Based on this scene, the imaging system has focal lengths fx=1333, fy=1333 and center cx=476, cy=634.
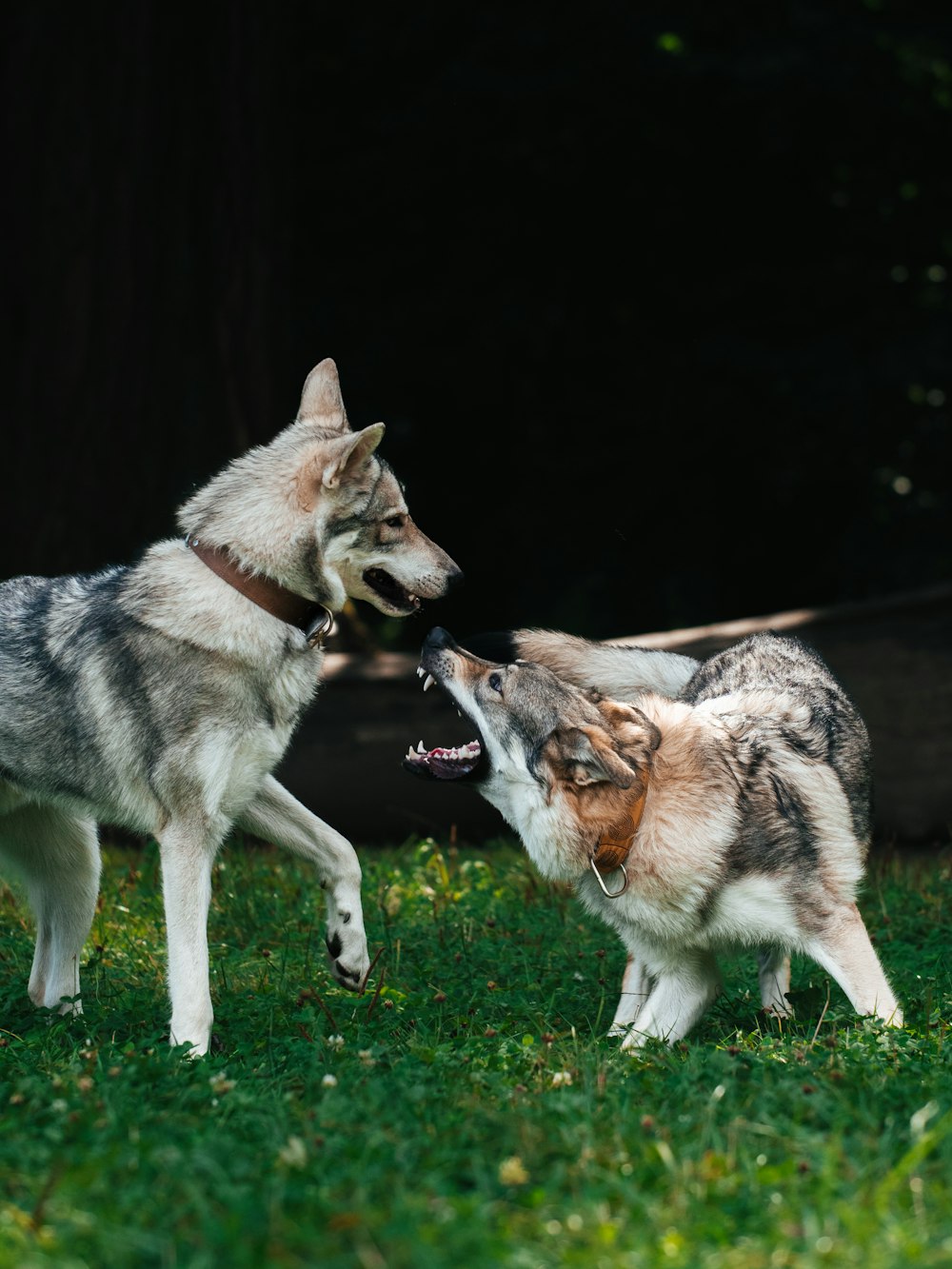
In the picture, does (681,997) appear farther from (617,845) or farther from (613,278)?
(613,278)

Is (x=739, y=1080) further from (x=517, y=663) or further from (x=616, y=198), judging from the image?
(x=616, y=198)

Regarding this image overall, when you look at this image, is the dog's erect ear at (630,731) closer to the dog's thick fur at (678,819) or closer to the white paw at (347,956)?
the dog's thick fur at (678,819)

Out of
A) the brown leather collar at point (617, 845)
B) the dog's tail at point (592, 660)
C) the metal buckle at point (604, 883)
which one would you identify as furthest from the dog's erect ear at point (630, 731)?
the metal buckle at point (604, 883)

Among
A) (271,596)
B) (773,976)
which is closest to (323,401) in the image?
(271,596)

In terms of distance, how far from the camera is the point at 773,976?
508cm

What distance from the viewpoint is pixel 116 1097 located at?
3.56 metres

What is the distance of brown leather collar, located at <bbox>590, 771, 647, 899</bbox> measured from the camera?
15.0 ft

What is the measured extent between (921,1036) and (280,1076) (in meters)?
2.05

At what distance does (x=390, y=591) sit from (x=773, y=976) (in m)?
2.07

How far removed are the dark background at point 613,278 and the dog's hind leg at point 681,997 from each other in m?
5.09

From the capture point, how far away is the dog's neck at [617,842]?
4574mm

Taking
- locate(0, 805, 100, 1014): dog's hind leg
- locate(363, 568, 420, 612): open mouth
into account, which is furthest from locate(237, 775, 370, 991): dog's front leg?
locate(363, 568, 420, 612): open mouth

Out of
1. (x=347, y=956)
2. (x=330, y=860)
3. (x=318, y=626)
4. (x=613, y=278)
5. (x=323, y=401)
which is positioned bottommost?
(x=347, y=956)

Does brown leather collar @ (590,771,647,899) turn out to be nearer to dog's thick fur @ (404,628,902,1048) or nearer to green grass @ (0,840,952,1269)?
dog's thick fur @ (404,628,902,1048)
